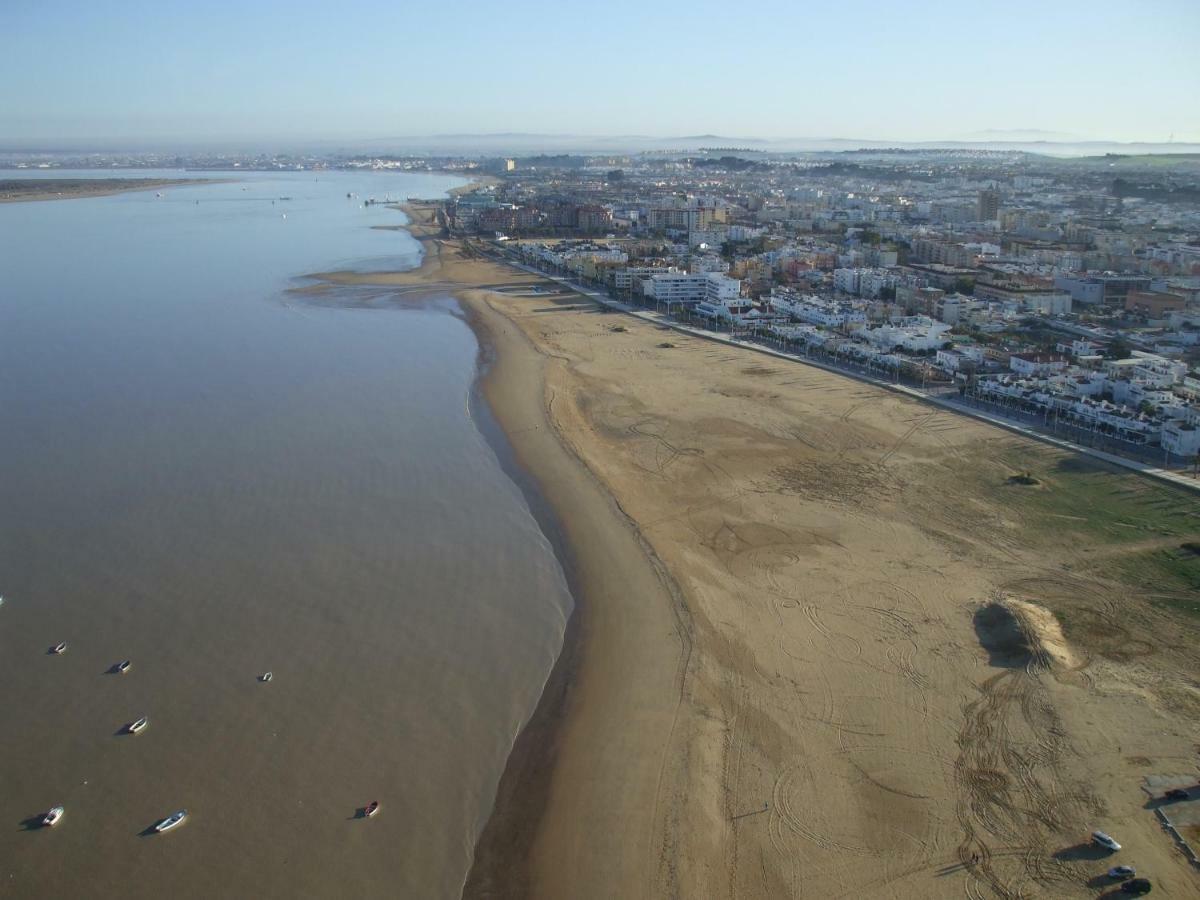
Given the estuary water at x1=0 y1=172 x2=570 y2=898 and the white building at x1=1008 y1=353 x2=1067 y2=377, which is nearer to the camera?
the estuary water at x1=0 y1=172 x2=570 y2=898

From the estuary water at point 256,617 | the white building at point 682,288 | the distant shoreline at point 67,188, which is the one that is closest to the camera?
the estuary water at point 256,617

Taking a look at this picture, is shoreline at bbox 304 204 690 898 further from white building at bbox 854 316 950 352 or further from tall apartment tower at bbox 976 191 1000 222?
tall apartment tower at bbox 976 191 1000 222

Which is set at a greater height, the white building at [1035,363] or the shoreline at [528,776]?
the shoreline at [528,776]

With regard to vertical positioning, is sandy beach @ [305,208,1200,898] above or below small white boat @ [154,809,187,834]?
below

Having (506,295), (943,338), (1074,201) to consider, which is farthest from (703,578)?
(1074,201)

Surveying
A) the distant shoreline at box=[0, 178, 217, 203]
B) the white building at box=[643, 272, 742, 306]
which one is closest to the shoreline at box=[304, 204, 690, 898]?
the white building at box=[643, 272, 742, 306]

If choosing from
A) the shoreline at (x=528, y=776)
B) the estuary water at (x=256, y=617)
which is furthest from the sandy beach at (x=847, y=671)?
the estuary water at (x=256, y=617)

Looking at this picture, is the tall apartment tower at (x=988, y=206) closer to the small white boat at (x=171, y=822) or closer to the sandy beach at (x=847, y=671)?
the sandy beach at (x=847, y=671)
